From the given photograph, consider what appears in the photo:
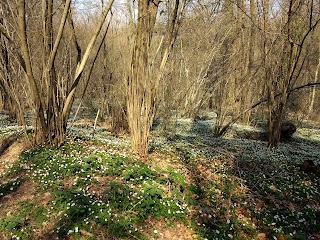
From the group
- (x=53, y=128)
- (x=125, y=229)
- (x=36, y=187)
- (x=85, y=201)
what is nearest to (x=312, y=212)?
(x=125, y=229)

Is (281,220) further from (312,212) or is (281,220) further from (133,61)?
(133,61)

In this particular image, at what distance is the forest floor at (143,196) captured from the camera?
17.6 ft

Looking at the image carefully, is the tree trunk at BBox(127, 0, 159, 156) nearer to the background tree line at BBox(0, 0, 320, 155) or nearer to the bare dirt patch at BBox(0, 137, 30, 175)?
the background tree line at BBox(0, 0, 320, 155)

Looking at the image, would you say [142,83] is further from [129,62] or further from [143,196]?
[143,196]

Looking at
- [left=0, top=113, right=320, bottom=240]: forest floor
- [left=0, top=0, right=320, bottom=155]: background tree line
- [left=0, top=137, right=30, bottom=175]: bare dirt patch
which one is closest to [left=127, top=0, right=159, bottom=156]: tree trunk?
[left=0, top=0, right=320, bottom=155]: background tree line

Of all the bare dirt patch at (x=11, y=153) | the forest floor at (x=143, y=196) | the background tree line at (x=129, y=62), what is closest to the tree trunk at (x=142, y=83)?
the background tree line at (x=129, y=62)

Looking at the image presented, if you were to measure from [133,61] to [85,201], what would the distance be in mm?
3918

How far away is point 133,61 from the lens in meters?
7.73

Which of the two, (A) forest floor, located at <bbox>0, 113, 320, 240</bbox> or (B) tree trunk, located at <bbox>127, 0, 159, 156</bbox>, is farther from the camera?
(B) tree trunk, located at <bbox>127, 0, 159, 156</bbox>

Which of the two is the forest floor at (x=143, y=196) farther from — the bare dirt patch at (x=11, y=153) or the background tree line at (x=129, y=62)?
the background tree line at (x=129, y=62)

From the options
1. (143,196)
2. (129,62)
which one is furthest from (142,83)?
(143,196)

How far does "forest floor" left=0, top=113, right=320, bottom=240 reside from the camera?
536 centimetres

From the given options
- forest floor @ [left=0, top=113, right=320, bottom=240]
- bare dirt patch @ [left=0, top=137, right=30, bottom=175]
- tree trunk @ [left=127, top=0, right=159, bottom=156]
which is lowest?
forest floor @ [left=0, top=113, right=320, bottom=240]

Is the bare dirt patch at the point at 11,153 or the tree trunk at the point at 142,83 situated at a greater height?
the tree trunk at the point at 142,83
